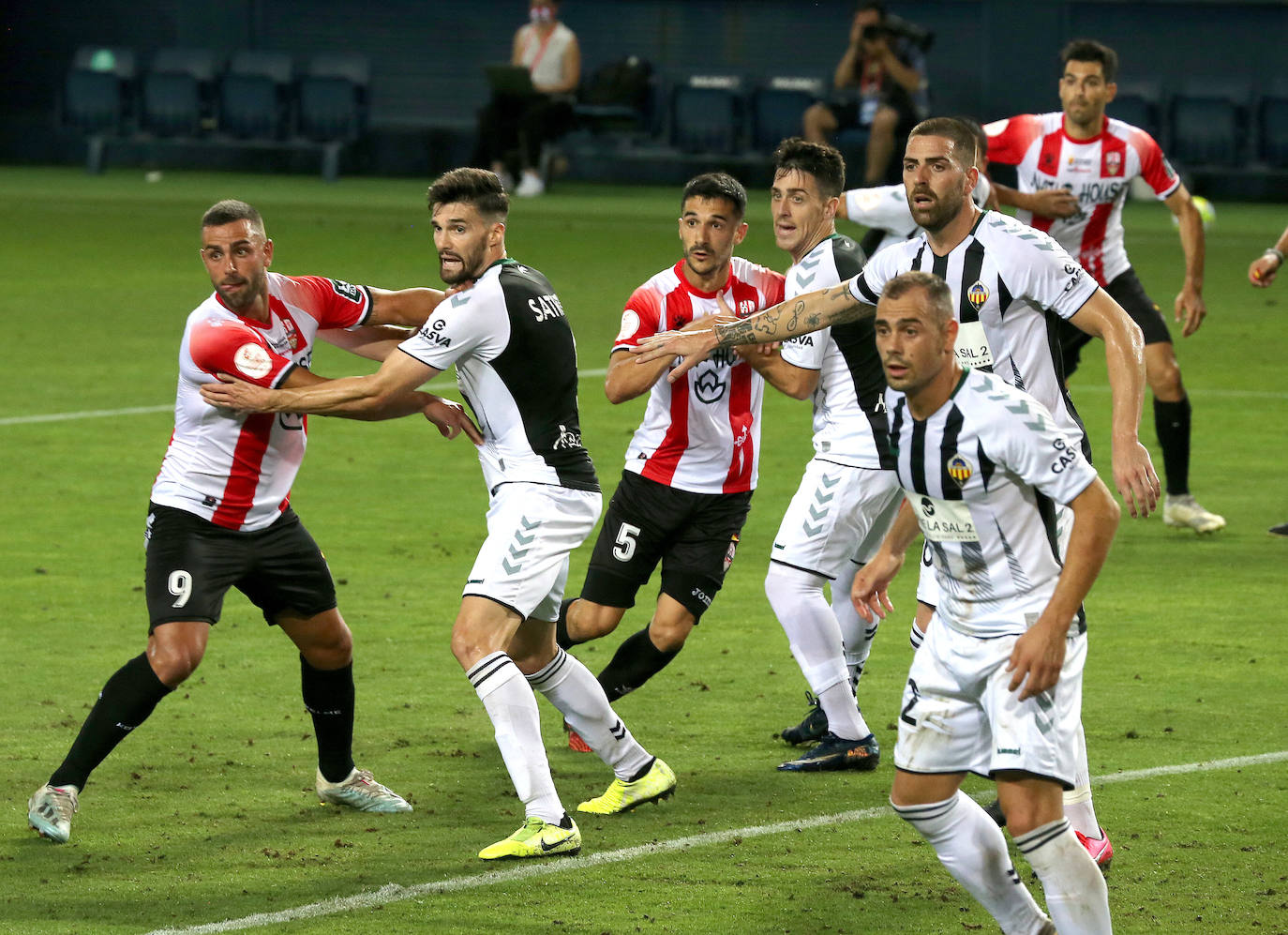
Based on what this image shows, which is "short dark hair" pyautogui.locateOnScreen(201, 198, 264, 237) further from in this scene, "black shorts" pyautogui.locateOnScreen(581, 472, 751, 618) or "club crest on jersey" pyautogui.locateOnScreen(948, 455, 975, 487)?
"club crest on jersey" pyautogui.locateOnScreen(948, 455, 975, 487)

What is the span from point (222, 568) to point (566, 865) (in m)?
1.39

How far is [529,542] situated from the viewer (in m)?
6.00

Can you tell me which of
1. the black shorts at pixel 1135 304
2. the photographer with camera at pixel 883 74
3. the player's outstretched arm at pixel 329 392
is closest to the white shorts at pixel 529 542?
the player's outstretched arm at pixel 329 392

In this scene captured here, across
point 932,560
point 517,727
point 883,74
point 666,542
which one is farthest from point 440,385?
point 883,74

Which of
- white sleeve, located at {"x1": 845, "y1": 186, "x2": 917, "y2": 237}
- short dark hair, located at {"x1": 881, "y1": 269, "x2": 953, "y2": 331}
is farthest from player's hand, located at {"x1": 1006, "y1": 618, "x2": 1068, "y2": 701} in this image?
white sleeve, located at {"x1": 845, "y1": 186, "x2": 917, "y2": 237}

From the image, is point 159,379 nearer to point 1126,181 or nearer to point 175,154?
point 1126,181

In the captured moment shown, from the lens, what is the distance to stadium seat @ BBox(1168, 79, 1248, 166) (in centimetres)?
2819

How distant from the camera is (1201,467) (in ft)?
40.5

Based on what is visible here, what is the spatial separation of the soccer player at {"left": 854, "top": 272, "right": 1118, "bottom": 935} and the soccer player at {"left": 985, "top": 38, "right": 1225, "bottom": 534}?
5440 millimetres

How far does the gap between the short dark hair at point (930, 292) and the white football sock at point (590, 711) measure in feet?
6.54

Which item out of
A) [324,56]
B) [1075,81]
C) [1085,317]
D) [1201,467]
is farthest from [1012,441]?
[324,56]

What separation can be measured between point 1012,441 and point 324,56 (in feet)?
91.7

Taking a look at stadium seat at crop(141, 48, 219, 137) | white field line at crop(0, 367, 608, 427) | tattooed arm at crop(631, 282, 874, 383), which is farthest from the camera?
stadium seat at crop(141, 48, 219, 137)

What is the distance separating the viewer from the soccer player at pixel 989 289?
19.0 feet
